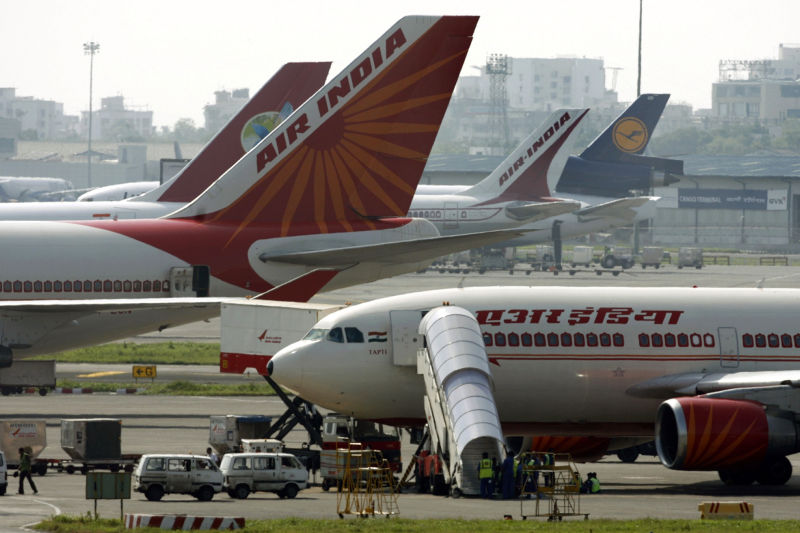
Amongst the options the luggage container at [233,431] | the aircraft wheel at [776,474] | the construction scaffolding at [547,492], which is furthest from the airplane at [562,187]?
the construction scaffolding at [547,492]

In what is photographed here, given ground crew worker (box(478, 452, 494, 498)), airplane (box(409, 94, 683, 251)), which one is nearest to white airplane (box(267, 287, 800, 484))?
ground crew worker (box(478, 452, 494, 498))

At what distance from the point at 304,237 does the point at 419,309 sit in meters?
12.9

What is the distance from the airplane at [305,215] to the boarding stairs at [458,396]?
1162 centimetres

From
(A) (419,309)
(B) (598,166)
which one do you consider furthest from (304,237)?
(B) (598,166)

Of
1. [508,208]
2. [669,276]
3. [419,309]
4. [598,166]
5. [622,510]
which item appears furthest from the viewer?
[598,166]

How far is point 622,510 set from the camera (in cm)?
3250

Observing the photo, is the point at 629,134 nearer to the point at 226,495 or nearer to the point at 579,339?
the point at 579,339

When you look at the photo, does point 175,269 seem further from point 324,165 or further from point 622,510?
point 622,510

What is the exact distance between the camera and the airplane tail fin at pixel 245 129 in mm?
66750

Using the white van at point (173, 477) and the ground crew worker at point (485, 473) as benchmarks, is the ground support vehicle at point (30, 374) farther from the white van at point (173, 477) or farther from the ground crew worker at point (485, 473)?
the ground crew worker at point (485, 473)

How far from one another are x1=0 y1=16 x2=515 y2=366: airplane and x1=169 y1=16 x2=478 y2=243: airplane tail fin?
A: 4 centimetres

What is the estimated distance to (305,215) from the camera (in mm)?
51531

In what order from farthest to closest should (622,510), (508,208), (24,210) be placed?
(508,208), (24,210), (622,510)

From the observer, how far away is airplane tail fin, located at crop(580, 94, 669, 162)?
14962 cm
